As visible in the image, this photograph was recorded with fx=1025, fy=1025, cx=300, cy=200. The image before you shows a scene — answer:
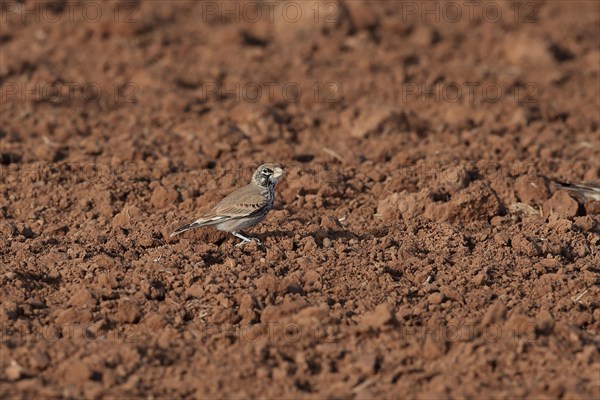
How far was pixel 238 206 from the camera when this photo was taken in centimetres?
956

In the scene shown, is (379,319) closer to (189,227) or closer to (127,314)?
(127,314)

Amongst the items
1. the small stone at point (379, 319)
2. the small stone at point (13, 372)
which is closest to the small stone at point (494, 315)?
the small stone at point (379, 319)

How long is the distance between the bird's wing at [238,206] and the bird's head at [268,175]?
21 cm

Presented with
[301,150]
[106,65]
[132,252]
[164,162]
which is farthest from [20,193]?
[106,65]

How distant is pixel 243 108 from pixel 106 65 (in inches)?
118

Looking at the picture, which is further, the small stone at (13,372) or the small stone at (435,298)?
the small stone at (435,298)

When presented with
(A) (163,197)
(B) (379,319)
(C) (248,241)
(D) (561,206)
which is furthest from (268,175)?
(D) (561,206)

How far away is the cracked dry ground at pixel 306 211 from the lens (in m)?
7.56

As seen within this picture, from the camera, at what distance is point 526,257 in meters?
9.41

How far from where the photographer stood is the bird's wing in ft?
31.0

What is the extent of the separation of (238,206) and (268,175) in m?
0.68

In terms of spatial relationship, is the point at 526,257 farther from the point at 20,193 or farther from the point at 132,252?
the point at 20,193

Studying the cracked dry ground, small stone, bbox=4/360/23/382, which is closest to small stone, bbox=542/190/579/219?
the cracked dry ground

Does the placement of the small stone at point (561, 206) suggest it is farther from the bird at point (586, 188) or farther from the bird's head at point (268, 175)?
the bird's head at point (268, 175)
